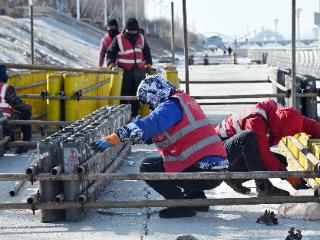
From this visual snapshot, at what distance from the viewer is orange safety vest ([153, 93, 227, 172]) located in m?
5.07

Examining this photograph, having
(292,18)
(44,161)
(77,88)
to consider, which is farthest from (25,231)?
(77,88)

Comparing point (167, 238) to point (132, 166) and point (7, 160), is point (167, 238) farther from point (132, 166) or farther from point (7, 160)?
point (7, 160)

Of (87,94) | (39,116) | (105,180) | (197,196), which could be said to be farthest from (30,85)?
(197,196)

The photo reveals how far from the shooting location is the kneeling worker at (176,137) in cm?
488

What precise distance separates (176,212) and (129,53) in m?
6.20

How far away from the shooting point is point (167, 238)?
4.84 m

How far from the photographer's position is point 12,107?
868cm

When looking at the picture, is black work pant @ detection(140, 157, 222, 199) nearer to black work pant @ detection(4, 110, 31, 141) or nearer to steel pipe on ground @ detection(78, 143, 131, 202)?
steel pipe on ground @ detection(78, 143, 131, 202)

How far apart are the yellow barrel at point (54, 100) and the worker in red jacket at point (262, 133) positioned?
14.8ft

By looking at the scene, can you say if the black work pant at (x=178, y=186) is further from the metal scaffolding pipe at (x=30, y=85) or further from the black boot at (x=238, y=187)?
the metal scaffolding pipe at (x=30, y=85)

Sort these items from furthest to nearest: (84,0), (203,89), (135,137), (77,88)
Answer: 1. (84,0)
2. (203,89)
3. (77,88)
4. (135,137)

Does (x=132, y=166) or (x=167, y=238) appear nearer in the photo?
(x=167, y=238)

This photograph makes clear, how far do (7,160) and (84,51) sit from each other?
1428 inches

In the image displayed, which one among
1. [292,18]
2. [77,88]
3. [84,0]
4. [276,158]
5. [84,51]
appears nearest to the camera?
[276,158]
